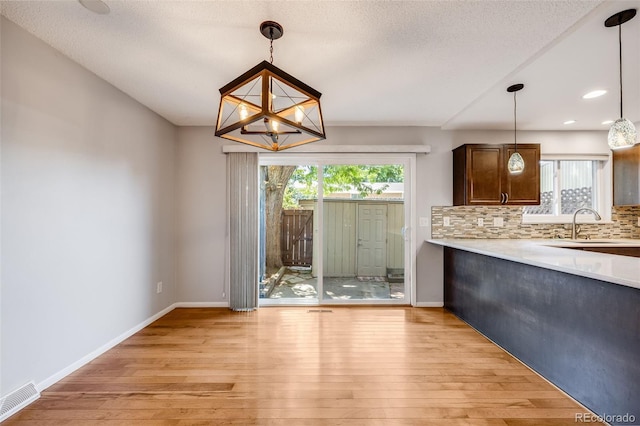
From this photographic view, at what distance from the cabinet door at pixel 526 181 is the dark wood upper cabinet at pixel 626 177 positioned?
3.91ft

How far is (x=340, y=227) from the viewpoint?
3.77 m

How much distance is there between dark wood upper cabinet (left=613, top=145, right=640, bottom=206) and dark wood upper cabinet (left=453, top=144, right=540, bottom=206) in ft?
4.00

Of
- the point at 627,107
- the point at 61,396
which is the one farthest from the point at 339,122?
the point at 61,396

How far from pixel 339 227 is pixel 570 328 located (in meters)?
2.44

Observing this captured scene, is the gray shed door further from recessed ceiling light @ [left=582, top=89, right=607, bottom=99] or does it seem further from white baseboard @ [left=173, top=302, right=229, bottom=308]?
recessed ceiling light @ [left=582, top=89, right=607, bottom=99]

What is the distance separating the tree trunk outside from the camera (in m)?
3.81

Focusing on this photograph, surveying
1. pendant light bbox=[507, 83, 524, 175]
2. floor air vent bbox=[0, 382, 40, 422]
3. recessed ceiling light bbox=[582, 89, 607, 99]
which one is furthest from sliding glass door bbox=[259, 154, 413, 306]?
floor air vent bbox=[0, 382, 40, 422]

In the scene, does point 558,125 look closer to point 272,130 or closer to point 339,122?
point 339,122

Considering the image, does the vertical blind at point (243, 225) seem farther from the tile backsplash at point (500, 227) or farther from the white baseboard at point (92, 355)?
the tile backsplash at point (500, 227)

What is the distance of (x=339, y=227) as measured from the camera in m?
3.77

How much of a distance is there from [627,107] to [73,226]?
550 centimetres

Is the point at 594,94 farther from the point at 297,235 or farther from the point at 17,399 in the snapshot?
the point at 17,399

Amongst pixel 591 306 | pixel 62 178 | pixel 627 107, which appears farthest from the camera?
pixel 627 107

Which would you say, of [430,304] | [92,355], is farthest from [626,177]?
[92,355]
